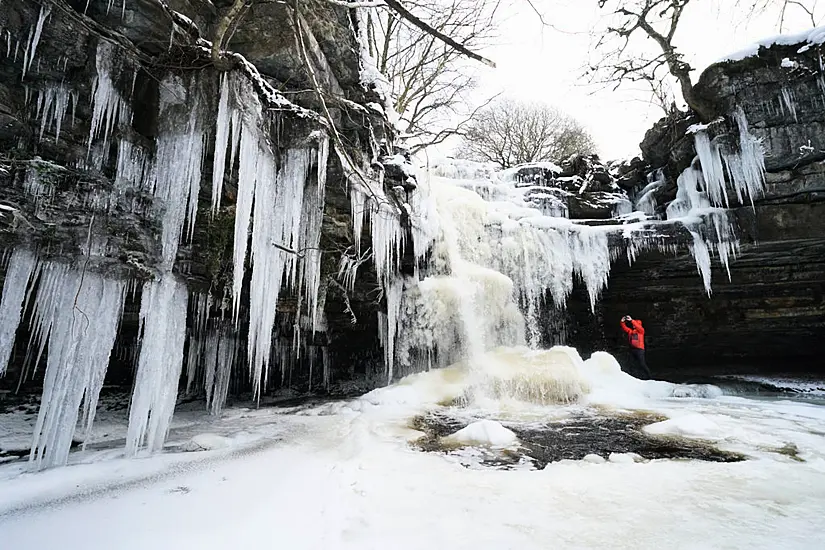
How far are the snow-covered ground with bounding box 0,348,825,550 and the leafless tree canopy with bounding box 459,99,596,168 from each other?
1636 cm

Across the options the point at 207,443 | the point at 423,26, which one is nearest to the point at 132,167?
the point at 207,443

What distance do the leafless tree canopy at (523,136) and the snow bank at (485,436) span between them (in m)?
16.5

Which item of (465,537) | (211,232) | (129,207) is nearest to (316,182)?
(211,232)

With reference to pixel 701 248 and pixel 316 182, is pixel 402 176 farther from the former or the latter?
pixel 701 248

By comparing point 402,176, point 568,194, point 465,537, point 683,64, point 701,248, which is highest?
point 683,64

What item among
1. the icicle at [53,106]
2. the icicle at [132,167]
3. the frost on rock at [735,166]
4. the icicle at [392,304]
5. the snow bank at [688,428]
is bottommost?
→ the snow bank at [688,428]

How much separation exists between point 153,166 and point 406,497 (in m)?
3.82

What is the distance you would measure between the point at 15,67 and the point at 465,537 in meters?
4.67

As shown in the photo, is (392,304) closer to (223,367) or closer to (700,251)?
(223,367)

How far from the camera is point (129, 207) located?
3764 mm

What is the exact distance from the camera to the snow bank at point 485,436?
3.52 m

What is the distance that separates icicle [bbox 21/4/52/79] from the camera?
2.96 m

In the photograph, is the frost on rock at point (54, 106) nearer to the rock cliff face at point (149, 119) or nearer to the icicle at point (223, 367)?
the rock cliff face at point (149, 119)

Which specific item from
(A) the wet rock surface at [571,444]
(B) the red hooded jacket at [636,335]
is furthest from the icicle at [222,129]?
(B) the red hooded jacket at [636,335]
